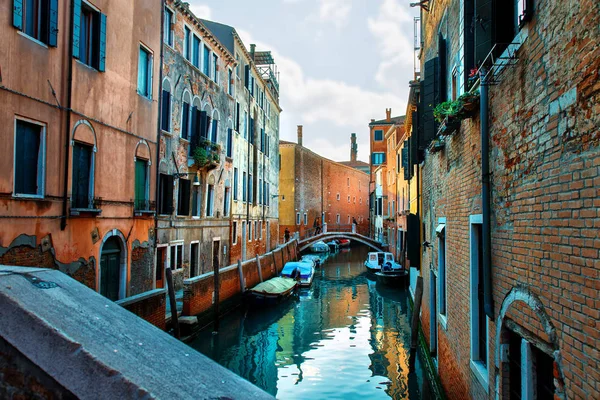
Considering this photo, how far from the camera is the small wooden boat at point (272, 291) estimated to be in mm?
16219

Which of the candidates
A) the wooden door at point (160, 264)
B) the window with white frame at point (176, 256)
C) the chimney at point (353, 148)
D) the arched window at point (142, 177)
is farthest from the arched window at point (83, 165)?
the chimney at point (353, 148)

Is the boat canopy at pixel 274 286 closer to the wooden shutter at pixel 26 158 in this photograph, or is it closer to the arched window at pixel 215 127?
the arched window at pixel 215 127

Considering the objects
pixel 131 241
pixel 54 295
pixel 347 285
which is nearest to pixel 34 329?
pixel 54 295

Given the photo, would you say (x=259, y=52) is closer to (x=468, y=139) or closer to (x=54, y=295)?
(x=468, y=139)

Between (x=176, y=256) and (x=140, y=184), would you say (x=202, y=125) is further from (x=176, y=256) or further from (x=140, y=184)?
(x=140, y=184)

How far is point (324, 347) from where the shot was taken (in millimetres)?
12289

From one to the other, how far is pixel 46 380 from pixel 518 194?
3268 millimetres

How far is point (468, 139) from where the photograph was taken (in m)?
5.28

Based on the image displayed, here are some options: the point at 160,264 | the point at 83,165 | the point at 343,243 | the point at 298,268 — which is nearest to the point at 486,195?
the point at 83,165

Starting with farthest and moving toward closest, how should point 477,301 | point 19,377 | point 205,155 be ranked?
point 205,155
point 477,301
point 19,377

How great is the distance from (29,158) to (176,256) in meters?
7.29

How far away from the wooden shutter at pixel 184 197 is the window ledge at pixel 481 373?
11022mm

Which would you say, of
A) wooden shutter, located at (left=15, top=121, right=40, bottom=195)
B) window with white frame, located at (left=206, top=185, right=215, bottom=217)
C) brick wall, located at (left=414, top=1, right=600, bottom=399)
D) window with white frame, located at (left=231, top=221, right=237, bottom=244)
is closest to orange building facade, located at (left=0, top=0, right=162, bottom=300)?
wooden shutter, located at (left=15, top=121, right=40, bottom=195)

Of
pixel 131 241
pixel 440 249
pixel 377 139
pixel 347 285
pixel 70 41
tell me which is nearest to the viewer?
pixel 440 249
